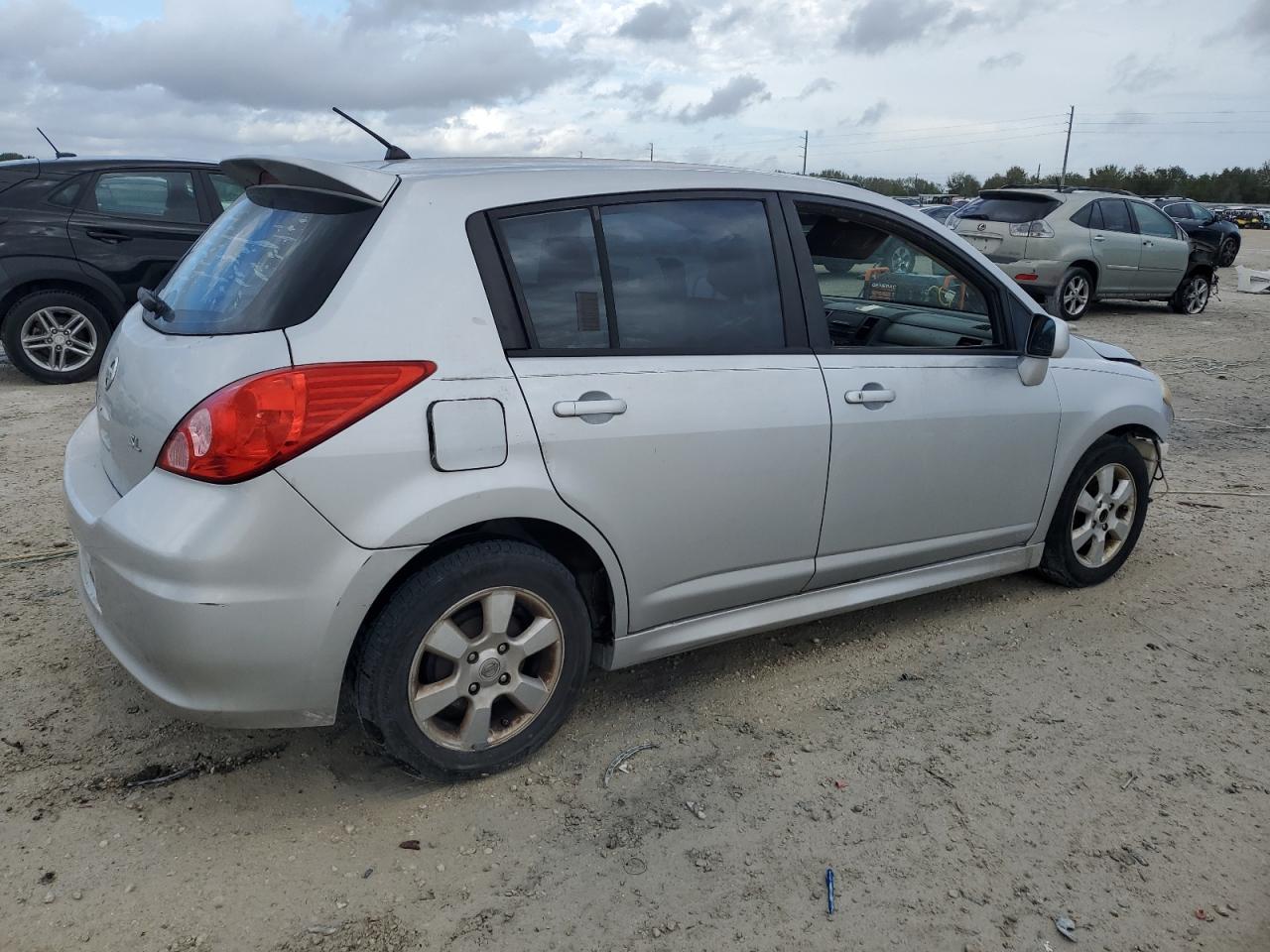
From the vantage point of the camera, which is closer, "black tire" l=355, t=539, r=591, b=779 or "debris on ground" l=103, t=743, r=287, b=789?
"black tire" l=355, t=539, r=591, b=779

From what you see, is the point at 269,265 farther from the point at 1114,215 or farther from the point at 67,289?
the point at 1114,215

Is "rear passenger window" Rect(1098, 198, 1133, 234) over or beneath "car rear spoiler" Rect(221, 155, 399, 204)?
beneath

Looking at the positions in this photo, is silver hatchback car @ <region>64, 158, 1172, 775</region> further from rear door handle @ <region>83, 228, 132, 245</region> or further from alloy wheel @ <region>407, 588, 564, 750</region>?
rear door handle @ <region>83, 228, 132, 245</region>

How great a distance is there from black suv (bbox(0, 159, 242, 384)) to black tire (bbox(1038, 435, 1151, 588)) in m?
6.51

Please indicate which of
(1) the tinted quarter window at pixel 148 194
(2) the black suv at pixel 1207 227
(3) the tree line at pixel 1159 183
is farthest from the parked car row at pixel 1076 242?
(3) the tree line at pixel 1159 183

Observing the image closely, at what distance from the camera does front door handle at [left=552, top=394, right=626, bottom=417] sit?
2.80m

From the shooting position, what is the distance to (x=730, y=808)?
287 cm

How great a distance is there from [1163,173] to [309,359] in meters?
70.7

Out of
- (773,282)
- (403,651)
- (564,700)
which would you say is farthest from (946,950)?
(773,282)

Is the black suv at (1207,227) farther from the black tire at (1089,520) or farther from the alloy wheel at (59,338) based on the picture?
the alloy wheel at (59,338)

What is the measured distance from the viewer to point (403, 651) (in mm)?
2650

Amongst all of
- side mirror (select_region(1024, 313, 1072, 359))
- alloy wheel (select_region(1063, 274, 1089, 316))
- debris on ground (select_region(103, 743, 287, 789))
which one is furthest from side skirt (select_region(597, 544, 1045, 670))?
alloy wheel (select_region(1063, 274, 1089, 316))

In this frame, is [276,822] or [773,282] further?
[773,282]

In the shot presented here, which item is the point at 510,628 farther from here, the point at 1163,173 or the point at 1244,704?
the point at 1163,173
